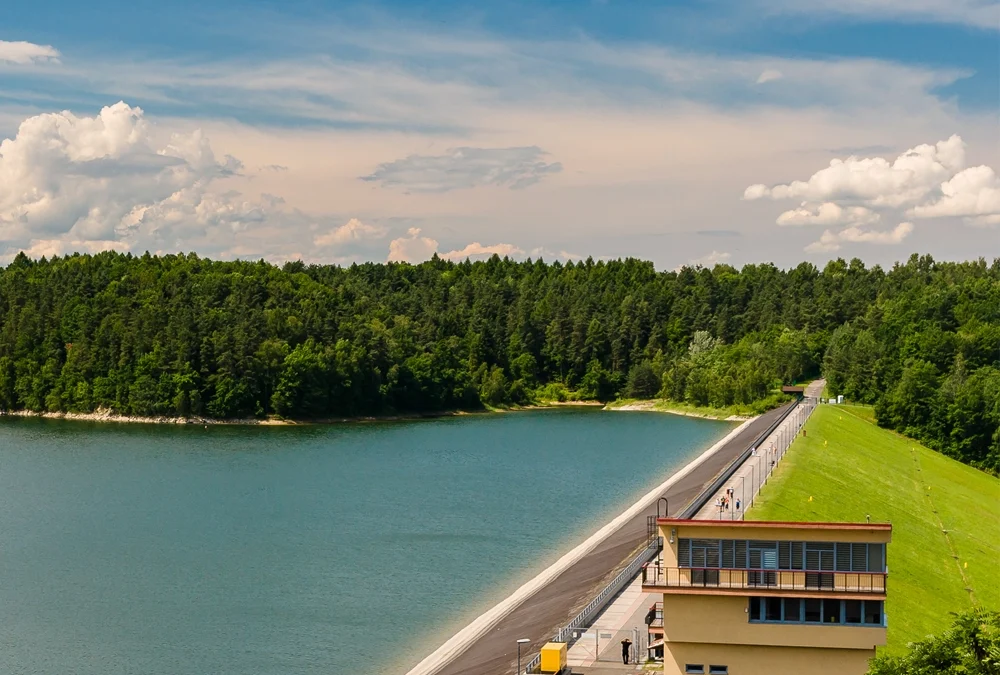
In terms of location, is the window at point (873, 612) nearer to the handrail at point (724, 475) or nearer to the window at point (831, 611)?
the window at point (831, 611)

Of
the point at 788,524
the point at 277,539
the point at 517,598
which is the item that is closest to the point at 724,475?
the point at 517,598

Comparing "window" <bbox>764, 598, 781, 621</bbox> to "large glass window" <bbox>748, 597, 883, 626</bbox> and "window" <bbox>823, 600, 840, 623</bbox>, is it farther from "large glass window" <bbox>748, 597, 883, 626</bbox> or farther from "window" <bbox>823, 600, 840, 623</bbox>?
"window" <bbox>823, 600, 840, 623</bbox>

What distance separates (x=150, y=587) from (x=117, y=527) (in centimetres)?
1565

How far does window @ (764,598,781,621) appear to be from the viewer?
31.5 meters

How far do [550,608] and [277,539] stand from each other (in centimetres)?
2366

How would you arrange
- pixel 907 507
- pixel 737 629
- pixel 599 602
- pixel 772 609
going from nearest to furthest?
pixel 772 609 < pixel 737 629 < pixel 599 602 < pixel 907 507

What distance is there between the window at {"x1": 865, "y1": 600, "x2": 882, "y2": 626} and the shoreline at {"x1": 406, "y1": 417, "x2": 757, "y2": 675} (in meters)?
16.0

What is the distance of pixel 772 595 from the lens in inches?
1223

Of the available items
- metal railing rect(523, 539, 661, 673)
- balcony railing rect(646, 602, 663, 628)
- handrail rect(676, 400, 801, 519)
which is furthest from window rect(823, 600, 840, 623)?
handrail rect(676, 400, 801, 519)

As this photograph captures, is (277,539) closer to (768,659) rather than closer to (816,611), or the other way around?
(768,659)

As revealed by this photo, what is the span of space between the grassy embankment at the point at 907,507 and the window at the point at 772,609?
9049mm

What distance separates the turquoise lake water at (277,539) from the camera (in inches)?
1753

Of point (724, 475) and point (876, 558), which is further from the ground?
point (876, 558)

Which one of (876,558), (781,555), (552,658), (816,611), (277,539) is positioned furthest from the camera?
(277,539)
